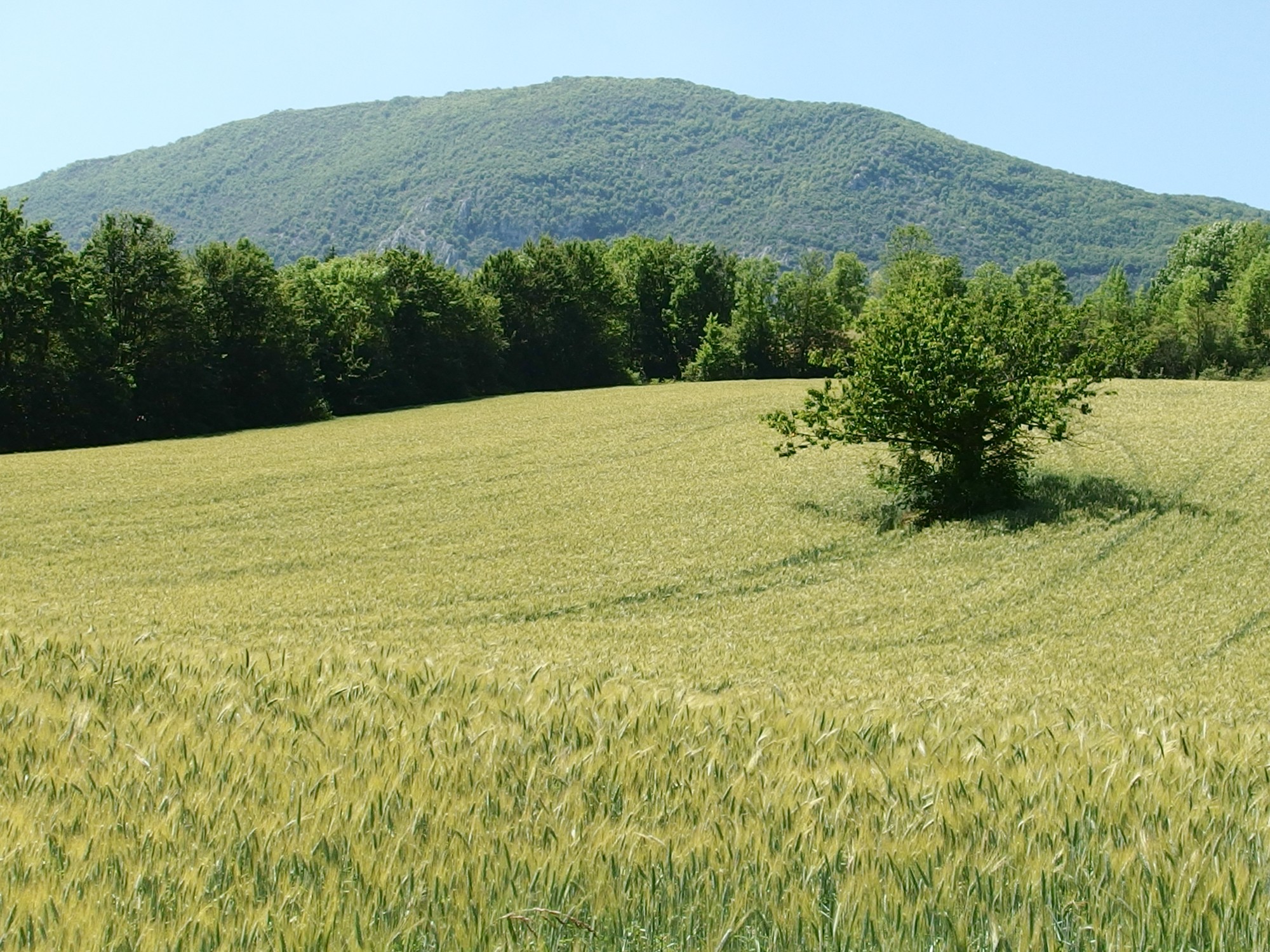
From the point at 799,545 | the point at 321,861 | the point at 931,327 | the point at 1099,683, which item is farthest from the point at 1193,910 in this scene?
the point at 931,327

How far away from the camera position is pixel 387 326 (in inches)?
2874

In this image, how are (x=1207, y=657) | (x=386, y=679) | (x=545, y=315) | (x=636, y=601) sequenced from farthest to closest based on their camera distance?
1. (x=545, y=315)
2. (x=636, y=601)
3. (x=1207, y=657)
4. (x=386, y=679)

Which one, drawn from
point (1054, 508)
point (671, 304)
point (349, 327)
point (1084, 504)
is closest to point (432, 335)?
point (349, 327)

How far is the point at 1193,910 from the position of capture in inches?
112

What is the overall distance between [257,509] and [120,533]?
12.8 feet

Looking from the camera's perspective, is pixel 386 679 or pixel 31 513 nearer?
pixel 386 679

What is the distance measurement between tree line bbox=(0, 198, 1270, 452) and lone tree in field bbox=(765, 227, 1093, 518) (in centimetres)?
1924

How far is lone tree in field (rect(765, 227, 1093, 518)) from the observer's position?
2220 centimetres

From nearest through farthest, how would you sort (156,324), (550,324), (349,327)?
(156,324) → (349,327) → (550,324)

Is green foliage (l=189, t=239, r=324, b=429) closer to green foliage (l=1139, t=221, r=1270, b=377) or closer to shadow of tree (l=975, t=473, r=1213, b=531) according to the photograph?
shadow of tree (l=975, t=473, r=1213, b=531)

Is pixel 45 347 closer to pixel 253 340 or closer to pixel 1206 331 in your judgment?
pixel 253 340

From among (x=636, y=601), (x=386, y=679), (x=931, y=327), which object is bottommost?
(x=636, y=601)

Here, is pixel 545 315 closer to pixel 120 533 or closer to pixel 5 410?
pixel 5 410

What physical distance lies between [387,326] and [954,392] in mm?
56891
